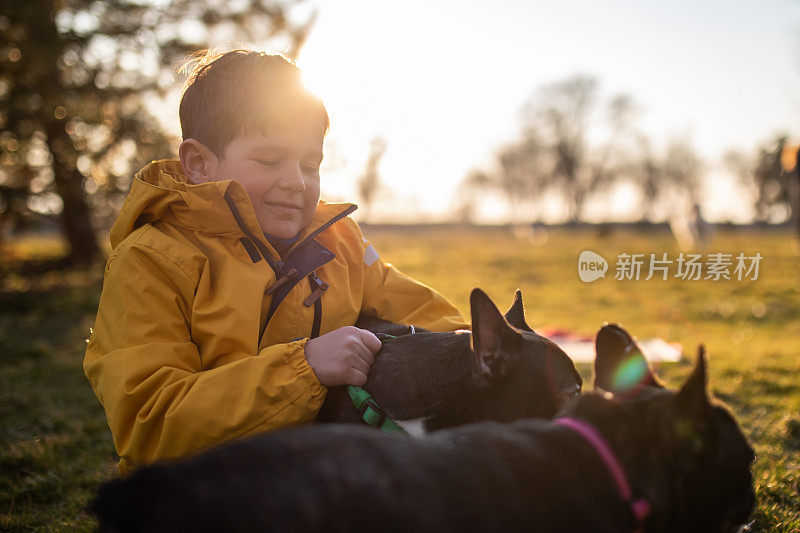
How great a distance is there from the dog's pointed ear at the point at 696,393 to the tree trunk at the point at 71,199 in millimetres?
12076

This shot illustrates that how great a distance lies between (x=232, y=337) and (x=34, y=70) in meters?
10.4

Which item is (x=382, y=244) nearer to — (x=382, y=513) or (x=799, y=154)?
(x=799, y=154)

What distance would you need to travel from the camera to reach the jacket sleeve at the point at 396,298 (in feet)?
11.8

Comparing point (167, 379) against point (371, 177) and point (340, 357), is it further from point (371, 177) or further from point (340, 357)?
point (371, 177)

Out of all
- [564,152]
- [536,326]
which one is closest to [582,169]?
[564,152]

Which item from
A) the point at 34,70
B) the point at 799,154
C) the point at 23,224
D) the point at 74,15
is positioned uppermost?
the point at 74,15

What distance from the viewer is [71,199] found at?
12.0 metres

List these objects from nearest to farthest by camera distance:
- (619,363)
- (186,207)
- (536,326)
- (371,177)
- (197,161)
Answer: (619,363), (186,207), (197,161), (536,326), (371,177)

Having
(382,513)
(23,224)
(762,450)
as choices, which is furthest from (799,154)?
(23,224)

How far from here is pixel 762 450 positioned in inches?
162

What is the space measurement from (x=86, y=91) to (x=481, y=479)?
493 inches

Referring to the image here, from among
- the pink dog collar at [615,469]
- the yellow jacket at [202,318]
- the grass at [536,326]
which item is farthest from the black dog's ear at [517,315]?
the grass at [536,326]

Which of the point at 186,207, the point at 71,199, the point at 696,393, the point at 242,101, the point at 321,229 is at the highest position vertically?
the point at 242,101

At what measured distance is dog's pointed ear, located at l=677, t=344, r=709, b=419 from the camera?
60.4 inches
